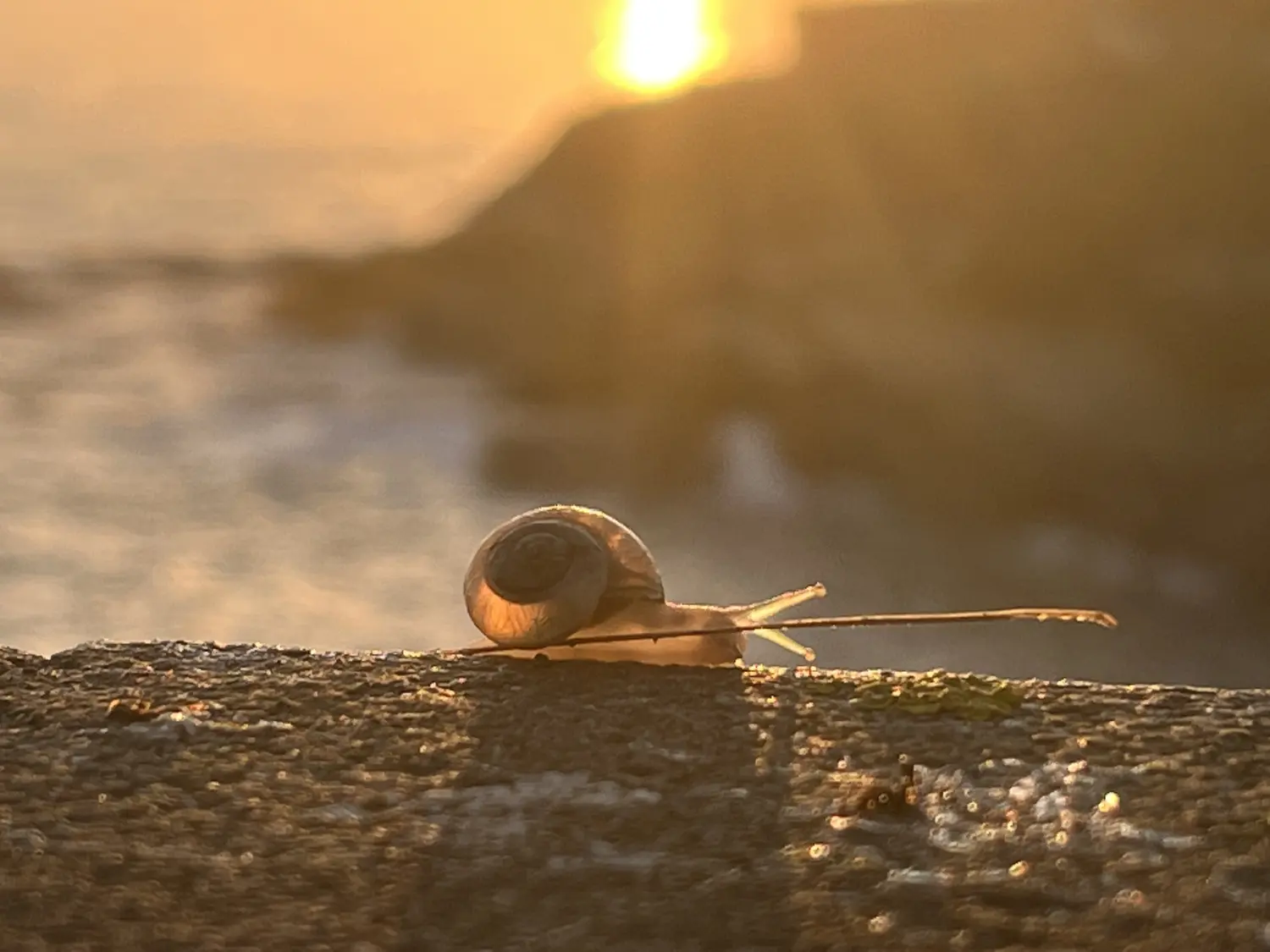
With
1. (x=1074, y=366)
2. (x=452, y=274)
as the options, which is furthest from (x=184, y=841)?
(x=452, y=274)

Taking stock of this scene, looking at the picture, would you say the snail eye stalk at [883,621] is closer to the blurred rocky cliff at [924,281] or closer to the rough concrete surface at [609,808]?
the rough concrete surface at [609,808]

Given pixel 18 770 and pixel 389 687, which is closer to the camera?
pixel 18 770

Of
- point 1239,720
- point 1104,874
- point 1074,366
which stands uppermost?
point 1074,366

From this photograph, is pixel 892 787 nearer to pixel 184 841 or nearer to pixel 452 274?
pixel 184 841

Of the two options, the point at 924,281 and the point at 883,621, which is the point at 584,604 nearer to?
the point at 883,621

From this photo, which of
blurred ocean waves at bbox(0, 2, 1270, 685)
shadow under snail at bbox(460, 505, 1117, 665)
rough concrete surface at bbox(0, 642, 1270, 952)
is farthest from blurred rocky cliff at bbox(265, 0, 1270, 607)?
rough concrete surface at bbox(0, 642, 1270, 952)

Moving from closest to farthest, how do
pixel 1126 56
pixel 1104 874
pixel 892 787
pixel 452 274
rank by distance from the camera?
pixel 1104 874 → pixel 892 787 → pixel 1126 56 → pixel 452 274

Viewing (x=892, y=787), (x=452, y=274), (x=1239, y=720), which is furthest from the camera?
(x=452, y=274)
